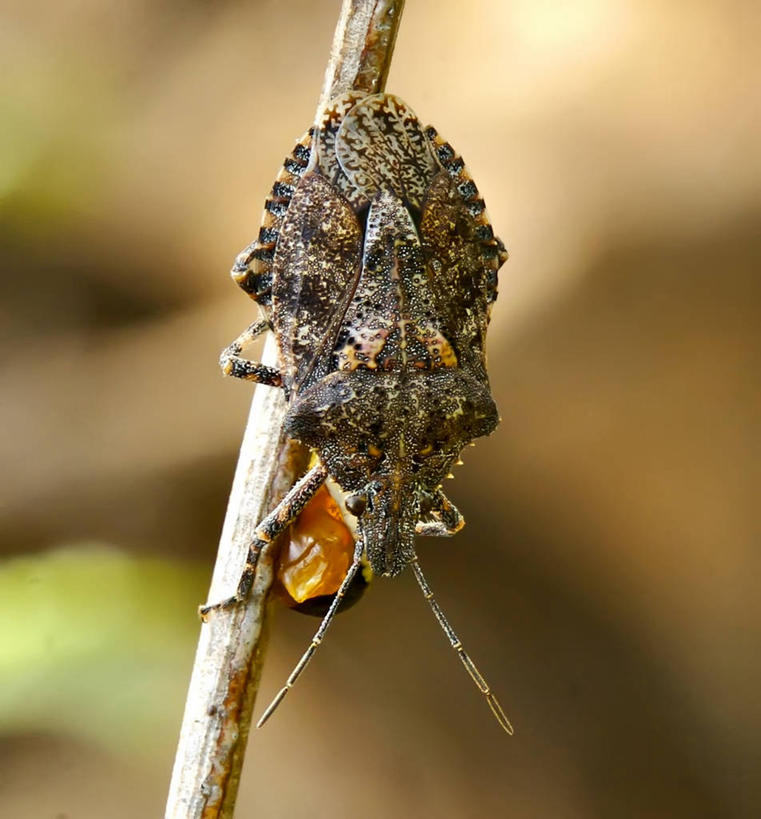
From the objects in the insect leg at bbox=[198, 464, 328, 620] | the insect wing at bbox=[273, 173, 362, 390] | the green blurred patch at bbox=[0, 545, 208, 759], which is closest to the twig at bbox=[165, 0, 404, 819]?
the insect leg at bbox=[198, 464, 328, 620]

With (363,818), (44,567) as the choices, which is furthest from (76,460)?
(363,818)

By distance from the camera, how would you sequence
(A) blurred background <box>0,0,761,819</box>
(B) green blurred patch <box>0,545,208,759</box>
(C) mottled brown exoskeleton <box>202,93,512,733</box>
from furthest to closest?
(A) blurred background <box>0,0,761,819</box>, (B) green blurred patch <box>0,545,208,759</box>, (C) mottled brown exoskeleton <box>202,93,512,733</box>

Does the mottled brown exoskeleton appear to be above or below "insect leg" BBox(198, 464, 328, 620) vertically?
above

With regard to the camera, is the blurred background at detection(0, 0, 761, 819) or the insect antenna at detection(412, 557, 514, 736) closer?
Answer: the insect antenna at detection(412, 557, 514, 736)

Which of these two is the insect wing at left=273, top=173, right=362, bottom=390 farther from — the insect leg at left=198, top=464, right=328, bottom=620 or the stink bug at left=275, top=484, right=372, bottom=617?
the stink bug at left=275, top=484, right=372, bottom=617

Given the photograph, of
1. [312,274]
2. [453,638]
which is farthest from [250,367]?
[453,638]

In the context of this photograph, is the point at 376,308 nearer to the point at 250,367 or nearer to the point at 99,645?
the point at 250,367
